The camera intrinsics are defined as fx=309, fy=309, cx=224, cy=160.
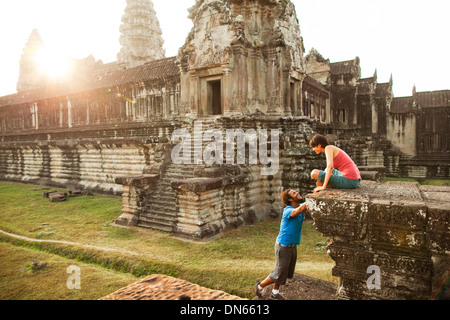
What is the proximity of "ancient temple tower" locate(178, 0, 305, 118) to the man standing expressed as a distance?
720cm

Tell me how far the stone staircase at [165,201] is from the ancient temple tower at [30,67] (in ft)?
137

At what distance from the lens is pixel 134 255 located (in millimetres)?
6719

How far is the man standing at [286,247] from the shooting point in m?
3.96

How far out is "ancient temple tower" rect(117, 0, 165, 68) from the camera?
32.5 meters

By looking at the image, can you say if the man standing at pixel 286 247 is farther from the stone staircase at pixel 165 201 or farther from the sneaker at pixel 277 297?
the stone staircase at pixel 165 201

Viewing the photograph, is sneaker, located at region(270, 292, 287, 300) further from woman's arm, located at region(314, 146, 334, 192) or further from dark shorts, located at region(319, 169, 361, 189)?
dark shorts, located at region(319, 169, 361, 189)

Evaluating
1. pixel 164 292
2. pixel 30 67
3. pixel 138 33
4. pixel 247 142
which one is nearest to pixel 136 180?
pixel 247 142

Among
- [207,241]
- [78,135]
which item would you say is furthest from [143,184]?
[78,135]

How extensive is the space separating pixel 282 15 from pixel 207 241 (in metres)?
8.72

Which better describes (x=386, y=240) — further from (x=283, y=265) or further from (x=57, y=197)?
(x=57, y=197)

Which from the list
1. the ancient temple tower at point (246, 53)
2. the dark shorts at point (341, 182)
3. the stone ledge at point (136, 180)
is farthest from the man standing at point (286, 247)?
the ancient temple tower at point (246, 53)

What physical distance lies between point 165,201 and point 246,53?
5.98 metres

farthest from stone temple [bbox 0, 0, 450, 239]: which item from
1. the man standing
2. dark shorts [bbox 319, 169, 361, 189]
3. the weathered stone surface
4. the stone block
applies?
the weathered stone surface

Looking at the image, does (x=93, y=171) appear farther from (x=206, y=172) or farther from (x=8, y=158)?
(x=8, y=158)
